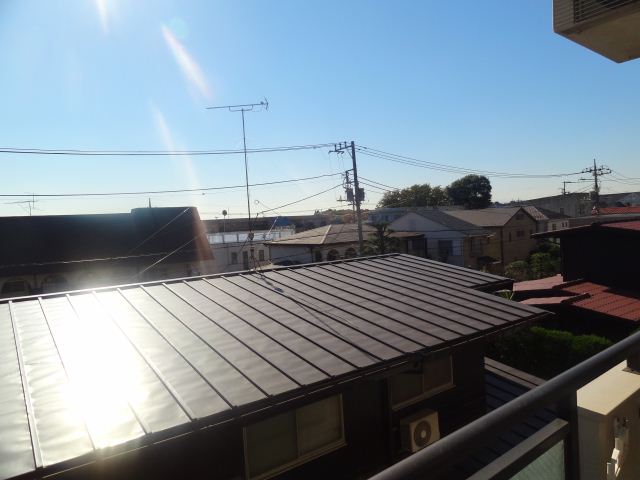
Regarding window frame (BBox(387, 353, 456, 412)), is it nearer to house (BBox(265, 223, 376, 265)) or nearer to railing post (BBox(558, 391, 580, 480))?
railing post (BBox(558, 391, 580, 480))

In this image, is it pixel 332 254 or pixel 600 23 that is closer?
pixel 600 23

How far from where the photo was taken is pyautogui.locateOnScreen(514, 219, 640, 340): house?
12617 millimetres

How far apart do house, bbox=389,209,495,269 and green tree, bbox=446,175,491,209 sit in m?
30.9

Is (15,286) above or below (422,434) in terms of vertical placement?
above

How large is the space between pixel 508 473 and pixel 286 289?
19.5 feet

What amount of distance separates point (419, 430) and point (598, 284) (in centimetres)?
1353

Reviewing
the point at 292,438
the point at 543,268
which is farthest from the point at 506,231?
the point at 292,438

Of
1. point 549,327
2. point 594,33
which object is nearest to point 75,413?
point 594,33

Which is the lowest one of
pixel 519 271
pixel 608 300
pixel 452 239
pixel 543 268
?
pixel 519 271

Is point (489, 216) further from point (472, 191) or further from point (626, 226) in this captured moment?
point (472, 191)

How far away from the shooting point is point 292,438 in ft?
15.1

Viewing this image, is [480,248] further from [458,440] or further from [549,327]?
[458,440]

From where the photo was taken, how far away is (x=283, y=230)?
4072 cm

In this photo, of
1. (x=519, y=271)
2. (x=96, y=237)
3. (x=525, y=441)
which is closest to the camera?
(x=525, y=441)
